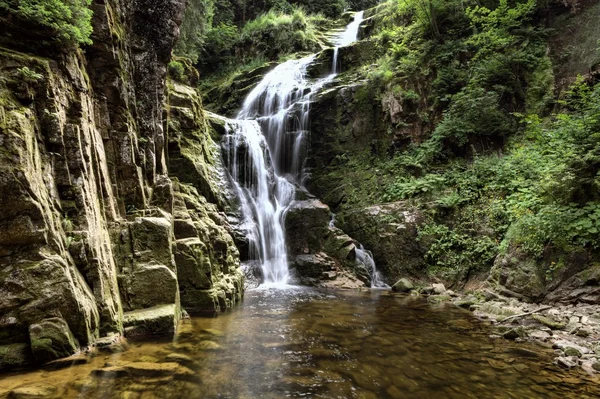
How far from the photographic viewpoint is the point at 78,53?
6.74 meters

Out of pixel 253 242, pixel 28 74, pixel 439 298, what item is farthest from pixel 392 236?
pixel 28 74

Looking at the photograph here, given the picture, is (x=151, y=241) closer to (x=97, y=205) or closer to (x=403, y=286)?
(x=97, y=205)

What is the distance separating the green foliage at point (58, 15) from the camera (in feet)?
17.9

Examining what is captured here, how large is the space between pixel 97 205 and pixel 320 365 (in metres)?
4.88

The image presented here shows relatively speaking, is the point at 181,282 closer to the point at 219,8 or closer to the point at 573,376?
the point at 573,376

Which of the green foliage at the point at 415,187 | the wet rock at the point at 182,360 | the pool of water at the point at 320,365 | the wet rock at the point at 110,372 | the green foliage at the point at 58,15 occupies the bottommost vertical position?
the pool of water at the point at 320,365

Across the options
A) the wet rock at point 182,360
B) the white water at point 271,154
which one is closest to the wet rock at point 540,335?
the wet rock at point 182,360

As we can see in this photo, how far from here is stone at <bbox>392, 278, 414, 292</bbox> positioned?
1142cm

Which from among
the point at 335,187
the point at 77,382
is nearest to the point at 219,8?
the point at 335,187

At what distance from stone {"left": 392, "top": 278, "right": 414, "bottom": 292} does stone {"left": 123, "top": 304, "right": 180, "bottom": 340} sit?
772 cm

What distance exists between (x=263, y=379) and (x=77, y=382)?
2272mm

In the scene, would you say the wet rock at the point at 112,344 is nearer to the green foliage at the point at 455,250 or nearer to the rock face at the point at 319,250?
the rock face at the point at 319,250

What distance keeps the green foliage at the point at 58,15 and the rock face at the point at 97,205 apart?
0.27 metres

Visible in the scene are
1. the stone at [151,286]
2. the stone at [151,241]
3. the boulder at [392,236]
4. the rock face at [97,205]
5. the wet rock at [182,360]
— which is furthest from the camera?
the boulder at [392,236]
